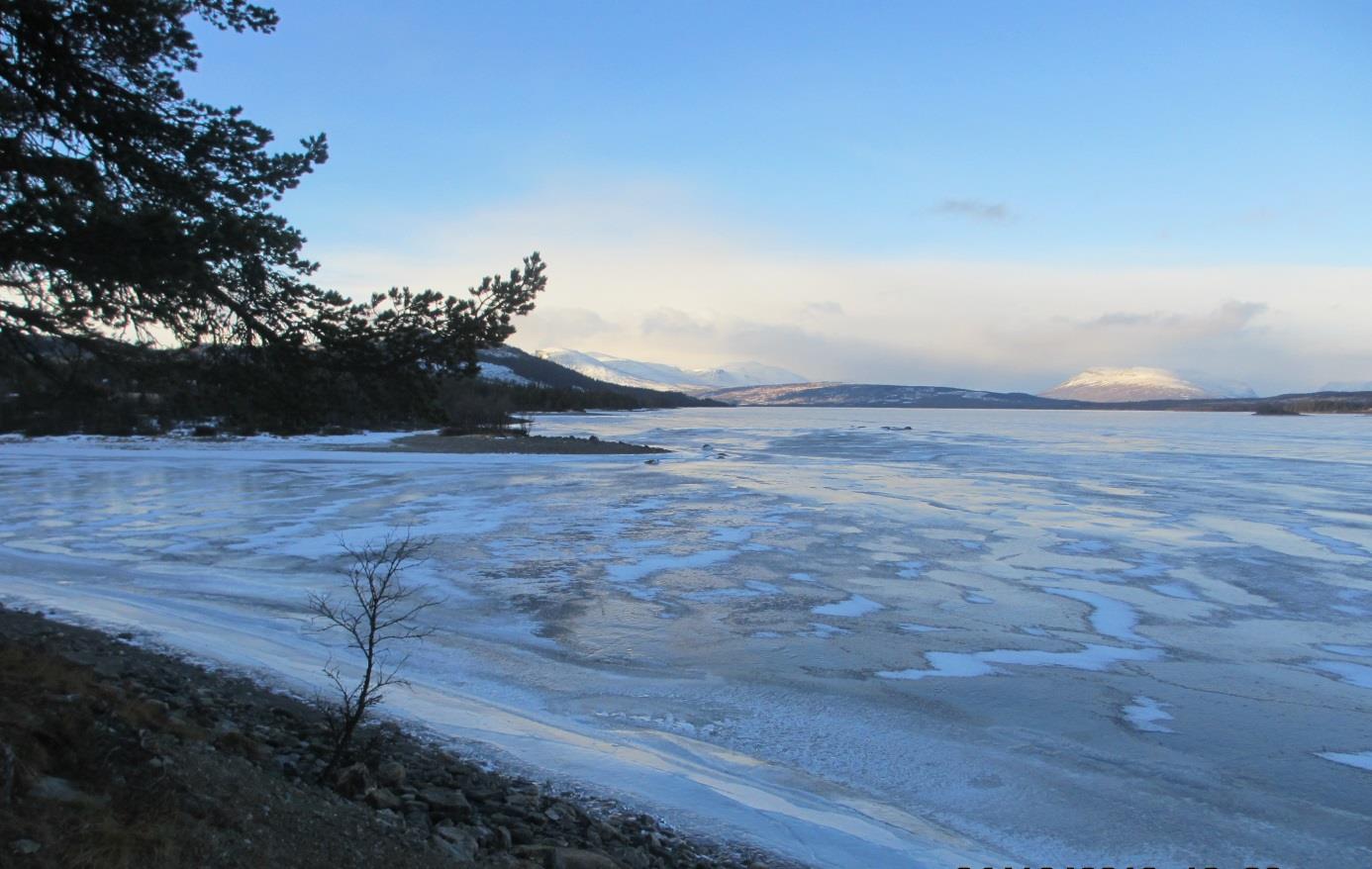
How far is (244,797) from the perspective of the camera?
378 cm

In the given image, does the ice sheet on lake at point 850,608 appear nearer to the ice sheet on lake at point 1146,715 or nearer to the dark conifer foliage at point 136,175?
the ice sheet on lake at point 1146,715

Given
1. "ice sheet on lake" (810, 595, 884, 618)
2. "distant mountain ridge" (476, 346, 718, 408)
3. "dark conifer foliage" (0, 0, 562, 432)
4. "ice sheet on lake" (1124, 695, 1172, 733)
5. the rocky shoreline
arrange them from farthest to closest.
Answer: "distant mountain ridge" (476, 346, 718, 408) → "ice sheet on lake" (810, 595, 884, 618) → "ice sheet on lake" (1124, 695, 1172, 733) → "dark conifer foliage" (0, 0, 562, 432) → the rocky shoreline

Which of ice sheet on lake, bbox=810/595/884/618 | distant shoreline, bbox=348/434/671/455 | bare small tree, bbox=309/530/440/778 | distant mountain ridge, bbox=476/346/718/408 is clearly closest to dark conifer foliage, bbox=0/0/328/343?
bare small tree, bbox=309/530/440/778

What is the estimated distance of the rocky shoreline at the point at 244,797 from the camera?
318cm

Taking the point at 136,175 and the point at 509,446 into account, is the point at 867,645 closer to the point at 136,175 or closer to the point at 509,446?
the point at 136,175

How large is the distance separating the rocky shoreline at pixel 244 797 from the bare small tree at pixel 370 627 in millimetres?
193

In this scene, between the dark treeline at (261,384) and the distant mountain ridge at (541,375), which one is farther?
the distant mountain ridge at (541,375)

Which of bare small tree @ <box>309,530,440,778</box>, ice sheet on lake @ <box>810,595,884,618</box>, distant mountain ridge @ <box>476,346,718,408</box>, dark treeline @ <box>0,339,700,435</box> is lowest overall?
ice sheet on lake @ <box>810,595,884,618</box>

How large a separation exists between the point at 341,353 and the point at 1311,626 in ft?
33.1

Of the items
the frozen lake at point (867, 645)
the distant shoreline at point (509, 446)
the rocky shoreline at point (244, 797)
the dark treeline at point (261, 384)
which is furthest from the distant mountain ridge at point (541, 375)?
the rocky shoreline at point (244, 797)

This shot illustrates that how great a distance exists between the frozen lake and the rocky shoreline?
0.51m

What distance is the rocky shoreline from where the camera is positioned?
3184mm

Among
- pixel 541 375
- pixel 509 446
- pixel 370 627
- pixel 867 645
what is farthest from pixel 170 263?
pixel 541 375

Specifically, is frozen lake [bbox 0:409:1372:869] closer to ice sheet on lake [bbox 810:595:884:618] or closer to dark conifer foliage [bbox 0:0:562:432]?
ice sheet on lake [bbox 810:595:884:618]
